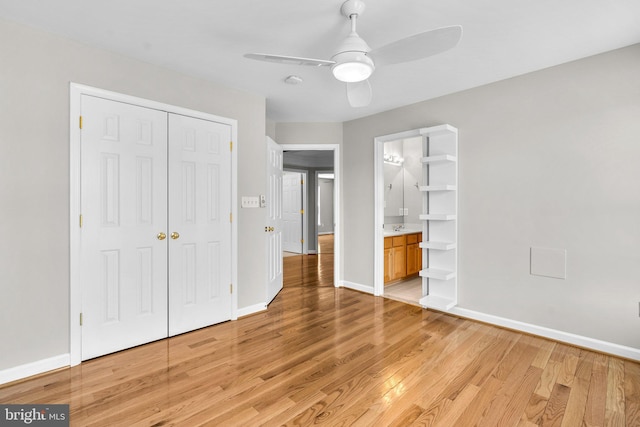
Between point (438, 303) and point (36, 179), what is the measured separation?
3.79 meters

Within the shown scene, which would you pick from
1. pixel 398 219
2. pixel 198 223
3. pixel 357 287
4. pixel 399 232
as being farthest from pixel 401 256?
pixel 198 223

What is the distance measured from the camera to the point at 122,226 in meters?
2.66

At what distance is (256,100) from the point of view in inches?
142

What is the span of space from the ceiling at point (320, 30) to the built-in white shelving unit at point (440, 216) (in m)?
0.75

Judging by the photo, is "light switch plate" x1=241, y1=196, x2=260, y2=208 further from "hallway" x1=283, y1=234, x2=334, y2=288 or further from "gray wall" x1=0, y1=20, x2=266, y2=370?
"hallway" x1=283, y1=234, x2=334, y2=288

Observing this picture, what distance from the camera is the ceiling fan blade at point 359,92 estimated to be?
2350 millimetres

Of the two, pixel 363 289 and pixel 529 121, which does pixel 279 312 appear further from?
pixel 529 121

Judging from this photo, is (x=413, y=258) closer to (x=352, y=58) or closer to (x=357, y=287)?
(x=357, y=287)

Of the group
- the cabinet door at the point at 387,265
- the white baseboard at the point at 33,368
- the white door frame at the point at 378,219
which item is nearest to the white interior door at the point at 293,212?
the cabinet door at the point at 387,265

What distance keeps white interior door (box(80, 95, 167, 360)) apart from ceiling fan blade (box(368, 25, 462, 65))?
6.79 ft

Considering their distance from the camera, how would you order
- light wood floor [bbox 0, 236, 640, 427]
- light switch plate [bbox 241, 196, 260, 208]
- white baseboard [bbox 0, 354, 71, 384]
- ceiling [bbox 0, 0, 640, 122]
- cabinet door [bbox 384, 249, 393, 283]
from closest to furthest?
1. light wood floor [bbox 0, 236, 640, 427]
2. ceiling [bbox 0, 0, 640, 122]
3. white baseboard [bbox 0, 354, 71, 384]
4. light switch plate [bbox 241, 196, 260, 208]
5. cabinet door [bbox 384, 249, 393, 283]

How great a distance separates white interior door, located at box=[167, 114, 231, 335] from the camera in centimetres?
296

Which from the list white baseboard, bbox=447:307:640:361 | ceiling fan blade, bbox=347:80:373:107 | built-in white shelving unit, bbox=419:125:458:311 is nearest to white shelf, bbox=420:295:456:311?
built-in white shelving unit, bbox=419:125:458:311

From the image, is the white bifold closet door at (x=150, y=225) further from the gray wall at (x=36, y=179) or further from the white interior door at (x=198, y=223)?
the gray wall at (x=36, y=179)
